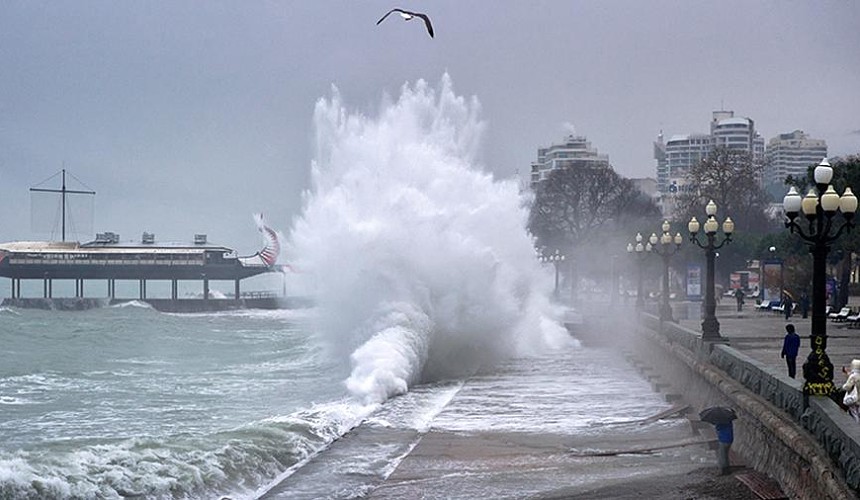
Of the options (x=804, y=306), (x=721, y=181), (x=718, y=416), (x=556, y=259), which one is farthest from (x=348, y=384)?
(x=721, y=181)

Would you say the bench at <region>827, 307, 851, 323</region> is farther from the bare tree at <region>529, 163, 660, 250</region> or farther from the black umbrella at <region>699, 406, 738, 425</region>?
the bare tree at <region>529, 163, 660, 250</region>

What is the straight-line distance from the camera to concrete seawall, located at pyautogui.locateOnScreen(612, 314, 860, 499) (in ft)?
34.2

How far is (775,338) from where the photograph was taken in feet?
96.1

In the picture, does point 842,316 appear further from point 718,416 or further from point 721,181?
point 721,181

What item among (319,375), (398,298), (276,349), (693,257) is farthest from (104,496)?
(693,257)

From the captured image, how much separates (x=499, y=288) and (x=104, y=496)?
26321 mm

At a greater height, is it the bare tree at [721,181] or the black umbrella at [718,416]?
the bare tree at [721,181]

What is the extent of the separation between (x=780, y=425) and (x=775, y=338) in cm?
1699

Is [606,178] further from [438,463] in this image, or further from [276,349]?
[438,463]

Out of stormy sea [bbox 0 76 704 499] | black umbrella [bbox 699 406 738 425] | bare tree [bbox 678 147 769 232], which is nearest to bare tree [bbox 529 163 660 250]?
bare tree [bbox 678 147 769 232]

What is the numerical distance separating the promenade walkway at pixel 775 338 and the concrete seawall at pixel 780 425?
897 mm

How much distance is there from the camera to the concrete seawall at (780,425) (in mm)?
10422

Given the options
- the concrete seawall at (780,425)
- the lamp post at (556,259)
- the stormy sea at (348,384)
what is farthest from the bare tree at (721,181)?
the concrete seawall at (780,425)

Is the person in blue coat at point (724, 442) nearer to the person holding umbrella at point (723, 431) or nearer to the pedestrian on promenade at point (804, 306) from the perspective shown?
the person holding umbrella at point (723, 431)
